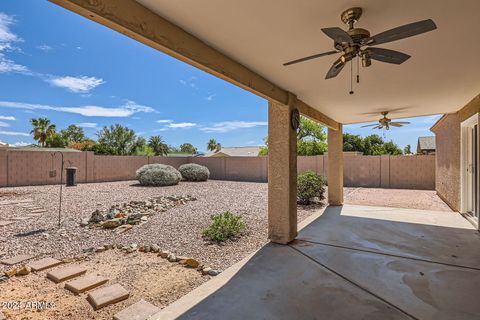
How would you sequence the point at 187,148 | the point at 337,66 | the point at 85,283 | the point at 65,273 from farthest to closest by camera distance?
1. the point at 187,148
2. the point at 65,273
3. the point at 85,283
4. the point at 337,66

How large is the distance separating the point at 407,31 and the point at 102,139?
31.8 m

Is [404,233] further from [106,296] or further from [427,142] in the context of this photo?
[427,142]

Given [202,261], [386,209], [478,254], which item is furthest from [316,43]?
[386,209]

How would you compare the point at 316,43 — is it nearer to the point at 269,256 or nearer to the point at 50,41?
the point at 269,256

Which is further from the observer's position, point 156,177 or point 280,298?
point 156,177

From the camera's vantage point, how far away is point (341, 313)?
2.06 meters

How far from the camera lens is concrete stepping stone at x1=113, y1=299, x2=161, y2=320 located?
2014 millimetres

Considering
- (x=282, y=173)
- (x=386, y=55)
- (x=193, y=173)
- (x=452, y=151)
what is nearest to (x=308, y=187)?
(x=282, y=173)

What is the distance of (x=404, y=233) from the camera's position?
14.1ft

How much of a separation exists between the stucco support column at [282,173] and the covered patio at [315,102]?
16 millimetres

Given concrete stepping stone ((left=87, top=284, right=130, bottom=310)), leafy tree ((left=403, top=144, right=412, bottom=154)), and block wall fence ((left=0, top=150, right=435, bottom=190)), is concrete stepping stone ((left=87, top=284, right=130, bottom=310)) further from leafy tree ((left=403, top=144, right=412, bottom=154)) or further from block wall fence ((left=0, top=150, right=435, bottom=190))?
leafy tree ((left=403, top=144, right=412, bottom=154))

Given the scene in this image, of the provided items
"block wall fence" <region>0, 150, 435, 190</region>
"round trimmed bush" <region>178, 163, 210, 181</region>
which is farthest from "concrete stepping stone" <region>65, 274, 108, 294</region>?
"round trimmed bush" <region>178, 163, 210, 181</region>

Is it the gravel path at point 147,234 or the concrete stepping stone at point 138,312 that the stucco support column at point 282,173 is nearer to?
the gravel path at point 147,234

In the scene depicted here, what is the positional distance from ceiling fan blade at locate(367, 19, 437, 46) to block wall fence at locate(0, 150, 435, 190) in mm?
10897
